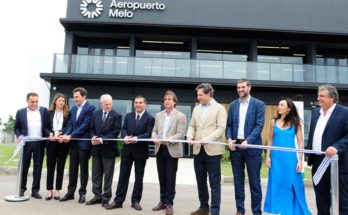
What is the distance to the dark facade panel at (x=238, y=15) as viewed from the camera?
18406 millimetres

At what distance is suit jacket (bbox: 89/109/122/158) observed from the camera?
625cm

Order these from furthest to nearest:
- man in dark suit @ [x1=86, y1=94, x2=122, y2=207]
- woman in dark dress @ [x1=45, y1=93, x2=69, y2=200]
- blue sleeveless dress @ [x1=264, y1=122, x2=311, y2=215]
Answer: woman in dark dress @ [x1=45, y1=93, x2=69, y2=200] < man in dark suit @ [x1=86, y1=94, x2=122, y2=207] < blue sleeveless dress @ [x1=264, y1=122, x2=311, y2=215]

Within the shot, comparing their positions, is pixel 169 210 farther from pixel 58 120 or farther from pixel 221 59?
pixel 221 59

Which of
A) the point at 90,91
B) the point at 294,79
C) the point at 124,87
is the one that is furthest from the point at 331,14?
the point at 90,91

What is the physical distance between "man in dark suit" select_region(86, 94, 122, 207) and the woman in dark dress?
677 millimetres

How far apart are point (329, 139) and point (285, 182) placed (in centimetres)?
116

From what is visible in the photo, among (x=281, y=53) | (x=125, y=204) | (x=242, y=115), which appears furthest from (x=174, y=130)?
(x=281, y=53)

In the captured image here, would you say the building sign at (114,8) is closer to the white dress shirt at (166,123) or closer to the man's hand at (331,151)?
the white dress shirt at (166,123)

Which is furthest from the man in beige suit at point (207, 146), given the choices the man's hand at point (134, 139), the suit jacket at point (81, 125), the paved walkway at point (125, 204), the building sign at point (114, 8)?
the building sign at point (114, 8)

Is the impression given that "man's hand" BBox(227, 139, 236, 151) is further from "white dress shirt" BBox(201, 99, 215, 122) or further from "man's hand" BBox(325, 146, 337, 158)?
"man's hand" BBox(325, 146, 337, 158)

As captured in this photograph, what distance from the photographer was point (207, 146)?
554cm

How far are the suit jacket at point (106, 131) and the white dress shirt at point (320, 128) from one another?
335 cm

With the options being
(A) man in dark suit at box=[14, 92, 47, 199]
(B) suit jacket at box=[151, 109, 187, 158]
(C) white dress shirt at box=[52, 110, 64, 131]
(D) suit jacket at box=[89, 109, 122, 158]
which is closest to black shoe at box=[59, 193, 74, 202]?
(A) man in dark suit at box=[14, 92, 47, 199]

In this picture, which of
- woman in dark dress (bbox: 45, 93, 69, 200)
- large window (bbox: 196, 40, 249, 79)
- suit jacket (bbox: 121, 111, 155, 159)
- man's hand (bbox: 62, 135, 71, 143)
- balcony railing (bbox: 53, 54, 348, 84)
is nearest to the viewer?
suit jacket (bbox: 121, 111, 155, 159)
